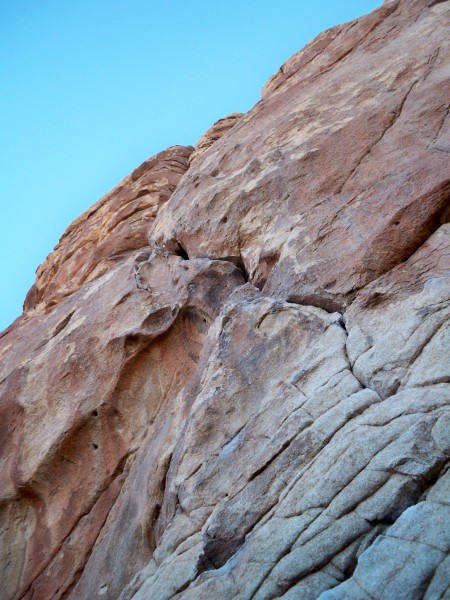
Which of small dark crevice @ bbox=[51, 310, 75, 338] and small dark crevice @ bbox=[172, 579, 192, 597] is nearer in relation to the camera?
small dark crevice @ bbox=[172, 579, 192, 597]

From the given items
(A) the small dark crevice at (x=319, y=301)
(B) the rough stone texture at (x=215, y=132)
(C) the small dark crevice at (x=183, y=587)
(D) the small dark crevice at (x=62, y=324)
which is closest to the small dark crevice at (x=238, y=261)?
(A) the small dark crevice at (x=319, y=301)

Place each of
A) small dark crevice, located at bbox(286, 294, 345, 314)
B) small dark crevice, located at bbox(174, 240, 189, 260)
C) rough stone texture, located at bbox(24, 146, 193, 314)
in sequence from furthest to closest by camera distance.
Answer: rough stone texture, located at bbox(24, 146, 193, 314) < small dark crevice, located at bbox(174, 240, 189, 260) < small dark crevice, located at bbox(286, 294, 345, 314)

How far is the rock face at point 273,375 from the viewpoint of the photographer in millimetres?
5484

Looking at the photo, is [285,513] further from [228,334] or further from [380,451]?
[228,334]

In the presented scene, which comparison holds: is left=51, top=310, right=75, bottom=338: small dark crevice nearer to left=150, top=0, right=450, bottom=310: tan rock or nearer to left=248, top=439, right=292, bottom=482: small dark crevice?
left=150, top=0, right=450, bottom=310: tan rock

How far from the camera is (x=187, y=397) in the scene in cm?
993

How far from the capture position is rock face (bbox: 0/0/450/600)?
5484 mm

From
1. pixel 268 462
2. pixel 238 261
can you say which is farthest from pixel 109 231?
pixel 268 462

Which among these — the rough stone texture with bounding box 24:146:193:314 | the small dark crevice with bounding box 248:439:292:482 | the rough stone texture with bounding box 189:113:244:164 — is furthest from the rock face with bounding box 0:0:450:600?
the rough stone texture with bounding box 189:113:244:164

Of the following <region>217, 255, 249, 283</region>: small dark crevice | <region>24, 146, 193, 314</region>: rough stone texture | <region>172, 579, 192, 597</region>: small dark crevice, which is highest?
<region>24, 146, 193, 314</region>: rough stone texture

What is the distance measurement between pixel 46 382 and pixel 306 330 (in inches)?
303

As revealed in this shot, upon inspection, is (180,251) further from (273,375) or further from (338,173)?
(273,375)

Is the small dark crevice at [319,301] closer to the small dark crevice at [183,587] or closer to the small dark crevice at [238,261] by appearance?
the small dark crevice at [238,261]

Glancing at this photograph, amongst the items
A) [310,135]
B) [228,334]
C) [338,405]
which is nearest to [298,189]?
[310,135]
